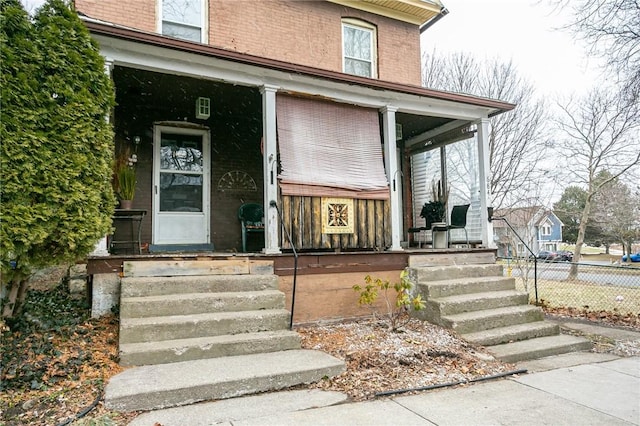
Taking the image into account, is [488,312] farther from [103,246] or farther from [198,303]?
[103,246]

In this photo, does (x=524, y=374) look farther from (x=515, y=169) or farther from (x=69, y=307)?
(x=515, y=169)

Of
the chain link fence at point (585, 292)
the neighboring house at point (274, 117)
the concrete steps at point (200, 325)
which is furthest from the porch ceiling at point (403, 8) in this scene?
the concrete steps at point (200, 325)

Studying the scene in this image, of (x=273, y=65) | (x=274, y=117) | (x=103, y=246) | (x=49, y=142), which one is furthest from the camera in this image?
(x=274, y=117)

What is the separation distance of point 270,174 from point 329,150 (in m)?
1.05

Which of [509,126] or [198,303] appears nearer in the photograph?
[198,303]

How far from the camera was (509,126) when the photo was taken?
15.4 meters

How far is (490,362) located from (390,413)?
1683 mm

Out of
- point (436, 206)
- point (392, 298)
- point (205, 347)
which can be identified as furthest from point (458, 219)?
point (205, 347)

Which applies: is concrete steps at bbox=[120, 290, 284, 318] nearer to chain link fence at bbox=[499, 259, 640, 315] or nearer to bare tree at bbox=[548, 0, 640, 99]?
chain link fence at bbox=[499, 259, 640, 315]

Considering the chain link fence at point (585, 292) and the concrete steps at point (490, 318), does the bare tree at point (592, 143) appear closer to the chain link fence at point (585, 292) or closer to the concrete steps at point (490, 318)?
the chain link fence at point (585, 292)

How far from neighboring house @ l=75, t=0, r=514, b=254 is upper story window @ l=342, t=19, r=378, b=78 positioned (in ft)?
0.09

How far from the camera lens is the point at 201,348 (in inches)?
144

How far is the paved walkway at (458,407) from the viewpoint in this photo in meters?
2.81

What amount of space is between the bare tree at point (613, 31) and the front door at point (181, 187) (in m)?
6.12
